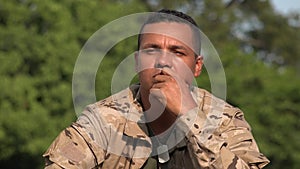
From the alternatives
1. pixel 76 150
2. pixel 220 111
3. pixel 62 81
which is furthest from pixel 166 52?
pixel 62 81

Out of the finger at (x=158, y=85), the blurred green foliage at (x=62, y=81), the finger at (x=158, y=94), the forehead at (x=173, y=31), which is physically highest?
the blurred green foliage at (x=62, y=81)

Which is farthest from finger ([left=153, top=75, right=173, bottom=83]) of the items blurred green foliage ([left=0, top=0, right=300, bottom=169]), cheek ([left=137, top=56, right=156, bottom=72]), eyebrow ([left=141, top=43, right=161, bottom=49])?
blurred green foliage ([left=0, top=0, right=300, bottom=169])

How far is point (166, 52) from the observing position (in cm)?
475

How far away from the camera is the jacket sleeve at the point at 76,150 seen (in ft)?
15.6

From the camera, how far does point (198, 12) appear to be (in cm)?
4403

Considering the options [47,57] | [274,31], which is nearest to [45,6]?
[47,57]

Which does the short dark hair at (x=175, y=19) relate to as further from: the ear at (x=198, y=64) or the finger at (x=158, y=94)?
the finger at (x=158, y=94)

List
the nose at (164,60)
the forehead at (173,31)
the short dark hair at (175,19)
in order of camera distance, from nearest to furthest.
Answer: the nose at (164,60) < the forehead at (173,31) < the short dark hair at (175,19)

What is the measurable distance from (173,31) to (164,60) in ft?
1.04

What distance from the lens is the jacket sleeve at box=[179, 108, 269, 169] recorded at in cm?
449

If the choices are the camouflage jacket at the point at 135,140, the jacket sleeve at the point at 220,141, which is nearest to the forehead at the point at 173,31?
the camouflage jacket at the point at 135,140

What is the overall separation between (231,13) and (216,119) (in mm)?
41323

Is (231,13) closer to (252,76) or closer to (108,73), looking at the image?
(252,76)

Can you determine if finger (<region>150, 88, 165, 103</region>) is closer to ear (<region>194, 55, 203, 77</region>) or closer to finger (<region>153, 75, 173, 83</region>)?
finger (<region>153, 75, 173, 83</region>)
